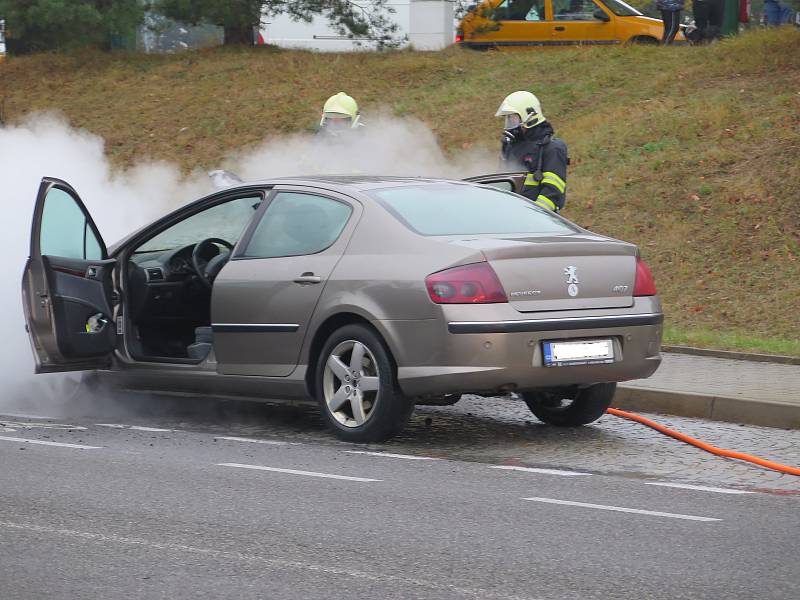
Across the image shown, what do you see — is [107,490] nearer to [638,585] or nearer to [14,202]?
[638,585]

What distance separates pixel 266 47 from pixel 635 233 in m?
11.9

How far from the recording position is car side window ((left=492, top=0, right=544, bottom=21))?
83.3 feet

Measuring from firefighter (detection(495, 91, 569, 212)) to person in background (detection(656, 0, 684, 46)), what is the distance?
12.4 m

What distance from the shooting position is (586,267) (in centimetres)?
811

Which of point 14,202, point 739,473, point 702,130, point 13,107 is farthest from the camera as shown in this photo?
point 13,107

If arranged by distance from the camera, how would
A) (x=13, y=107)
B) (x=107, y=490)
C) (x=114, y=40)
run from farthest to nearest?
(x=114, y=40)
(x=13, y=107)
(x=107, y=490)

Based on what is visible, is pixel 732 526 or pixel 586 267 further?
pixel 586 267

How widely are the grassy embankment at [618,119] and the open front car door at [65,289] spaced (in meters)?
5.46

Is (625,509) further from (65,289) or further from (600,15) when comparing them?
(600,15)

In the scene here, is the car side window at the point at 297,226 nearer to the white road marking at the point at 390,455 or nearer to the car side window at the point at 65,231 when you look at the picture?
the car side window at the point at 65,231

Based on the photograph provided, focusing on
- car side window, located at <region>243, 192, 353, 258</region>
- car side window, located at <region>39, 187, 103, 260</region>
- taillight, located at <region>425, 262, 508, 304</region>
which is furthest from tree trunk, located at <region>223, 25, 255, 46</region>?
taillight, located at <region>425, 262, 508, 304</region>

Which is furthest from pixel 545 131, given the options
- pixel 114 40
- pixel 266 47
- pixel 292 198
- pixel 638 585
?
pixel 114 40

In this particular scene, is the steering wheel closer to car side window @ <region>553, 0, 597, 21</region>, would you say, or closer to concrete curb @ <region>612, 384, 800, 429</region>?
concrete curb @ <region>612, 384, 800, 429</region>

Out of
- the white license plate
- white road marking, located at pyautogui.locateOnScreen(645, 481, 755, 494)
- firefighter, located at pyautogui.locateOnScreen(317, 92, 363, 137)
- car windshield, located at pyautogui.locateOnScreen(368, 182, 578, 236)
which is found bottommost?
white road marking, located at pyautogui.locateOnScreen(645, 481, 755, 494)
